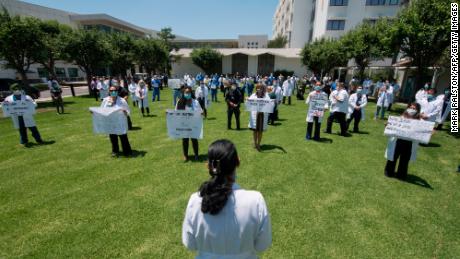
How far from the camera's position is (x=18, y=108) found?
26.0 ft

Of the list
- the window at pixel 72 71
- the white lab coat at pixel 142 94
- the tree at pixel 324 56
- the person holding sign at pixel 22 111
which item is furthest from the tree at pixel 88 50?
the window at pixel 72 71

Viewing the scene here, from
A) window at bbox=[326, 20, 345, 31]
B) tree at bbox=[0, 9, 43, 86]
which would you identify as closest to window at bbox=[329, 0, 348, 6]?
window at bbox=[326, 20, 345, 31]

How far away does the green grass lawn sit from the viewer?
3.75m

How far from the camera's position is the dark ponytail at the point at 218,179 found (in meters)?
1.59

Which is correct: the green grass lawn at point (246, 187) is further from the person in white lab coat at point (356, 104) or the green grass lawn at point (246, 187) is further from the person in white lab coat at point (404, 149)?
the person in white lab coat at point (356, 104)

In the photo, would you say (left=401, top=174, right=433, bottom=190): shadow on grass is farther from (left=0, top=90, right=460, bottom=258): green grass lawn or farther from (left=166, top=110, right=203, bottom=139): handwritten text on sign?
(left=166, top=110, right=203, bottom=139): handwritten text on sign

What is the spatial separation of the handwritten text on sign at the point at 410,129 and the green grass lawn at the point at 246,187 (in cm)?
122

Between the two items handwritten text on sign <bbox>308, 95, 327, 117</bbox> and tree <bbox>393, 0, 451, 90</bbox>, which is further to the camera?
tree <bbox>393, 0, 451, 90</bbox>

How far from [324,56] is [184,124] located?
31178 millimetres

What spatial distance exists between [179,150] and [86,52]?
19.9 m

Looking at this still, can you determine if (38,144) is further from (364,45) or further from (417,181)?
(364,45)

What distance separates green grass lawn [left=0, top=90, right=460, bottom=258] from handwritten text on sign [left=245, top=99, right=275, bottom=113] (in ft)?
4.57

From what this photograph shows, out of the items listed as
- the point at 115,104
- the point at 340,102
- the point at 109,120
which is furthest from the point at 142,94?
the point at 340,102

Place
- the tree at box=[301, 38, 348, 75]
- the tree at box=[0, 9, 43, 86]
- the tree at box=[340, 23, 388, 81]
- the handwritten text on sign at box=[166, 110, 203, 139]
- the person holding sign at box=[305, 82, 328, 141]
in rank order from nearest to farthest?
1. the handwritten text on sign at box=[166, 110, 203, 139]
2. the person holding sign at box=[305, 82, 328, 141]
3. the tree at box=[0, 9, 43, 86]
4. the tree at box=[340, 23, 388, 81]
5. the tree at box=[301, 38, 348, 75]
